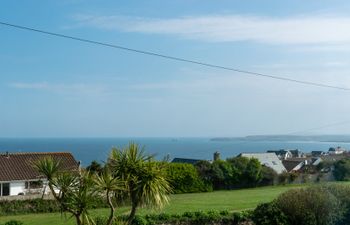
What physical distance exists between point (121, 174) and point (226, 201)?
85.6 feet

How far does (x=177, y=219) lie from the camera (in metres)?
26.6

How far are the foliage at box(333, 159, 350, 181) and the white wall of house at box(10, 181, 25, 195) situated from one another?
37.6 metres

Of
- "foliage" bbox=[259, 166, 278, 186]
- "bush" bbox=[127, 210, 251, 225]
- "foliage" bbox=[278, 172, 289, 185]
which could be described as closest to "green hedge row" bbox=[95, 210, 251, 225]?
"bush" bbox=[127, 210, 251, 225]

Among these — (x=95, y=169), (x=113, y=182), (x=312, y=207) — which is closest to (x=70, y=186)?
(x=113, y=182)

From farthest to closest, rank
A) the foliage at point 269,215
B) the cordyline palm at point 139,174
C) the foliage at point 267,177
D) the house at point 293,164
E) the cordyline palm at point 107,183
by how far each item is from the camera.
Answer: the house at point 293,164 → the foliage at point 267,177 → the foliage at point 269,215 → the cordyline palm at point 139,174 → the cordyline palm at point 107,183

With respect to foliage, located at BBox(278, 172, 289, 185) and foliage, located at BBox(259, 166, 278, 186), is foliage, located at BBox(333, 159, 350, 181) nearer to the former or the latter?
foliage, located at BBox(278, 172, 289, 185)

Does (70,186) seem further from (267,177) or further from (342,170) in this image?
(342,170)

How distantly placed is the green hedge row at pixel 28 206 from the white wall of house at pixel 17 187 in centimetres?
1028

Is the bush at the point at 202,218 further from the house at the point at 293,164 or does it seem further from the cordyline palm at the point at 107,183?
the house at the point at 293,164

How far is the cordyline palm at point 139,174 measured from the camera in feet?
55.0

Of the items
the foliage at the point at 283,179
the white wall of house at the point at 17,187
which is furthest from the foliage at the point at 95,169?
the foliage at the point at 283,179

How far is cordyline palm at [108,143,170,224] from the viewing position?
55.0 ft

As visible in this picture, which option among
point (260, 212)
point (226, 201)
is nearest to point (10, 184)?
point (226, 201)

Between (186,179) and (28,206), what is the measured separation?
19.6 meters
